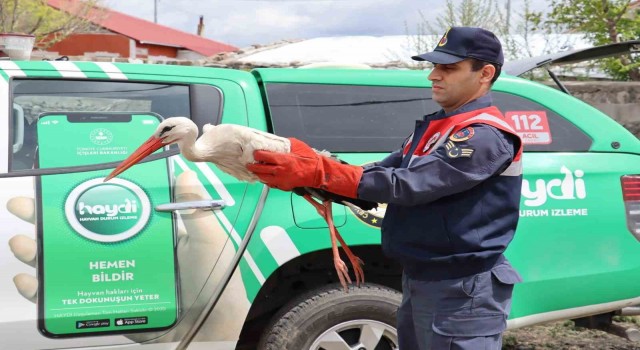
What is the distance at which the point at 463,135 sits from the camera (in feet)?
7.00

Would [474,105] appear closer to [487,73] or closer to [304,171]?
[487,73]

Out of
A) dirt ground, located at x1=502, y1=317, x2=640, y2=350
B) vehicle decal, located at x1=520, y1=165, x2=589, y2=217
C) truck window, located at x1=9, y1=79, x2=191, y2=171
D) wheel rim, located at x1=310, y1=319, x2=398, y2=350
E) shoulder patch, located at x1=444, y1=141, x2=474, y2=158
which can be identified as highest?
shoulder patch, located at x1=444, y1=141, x2=474, y2=158

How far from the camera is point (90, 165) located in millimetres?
2959

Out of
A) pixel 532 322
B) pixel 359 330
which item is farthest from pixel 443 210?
pixel 532 322

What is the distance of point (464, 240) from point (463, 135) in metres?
0.32

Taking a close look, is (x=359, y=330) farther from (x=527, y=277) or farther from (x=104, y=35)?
(x=104, y=35)

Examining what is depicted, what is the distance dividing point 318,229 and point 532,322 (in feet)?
3.62

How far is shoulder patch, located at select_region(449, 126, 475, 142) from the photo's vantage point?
83.7 inches

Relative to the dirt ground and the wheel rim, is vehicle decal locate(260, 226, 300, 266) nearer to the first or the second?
the wheel rim

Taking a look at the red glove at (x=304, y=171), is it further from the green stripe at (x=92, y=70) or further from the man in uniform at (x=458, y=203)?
the green stripe at (x=92, y=70)

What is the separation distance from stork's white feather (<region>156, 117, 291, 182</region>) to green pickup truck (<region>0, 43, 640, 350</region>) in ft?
3.06

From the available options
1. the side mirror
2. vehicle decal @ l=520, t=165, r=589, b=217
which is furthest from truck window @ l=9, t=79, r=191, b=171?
vehicle decal @ l=520, t=165, r=589, b=217

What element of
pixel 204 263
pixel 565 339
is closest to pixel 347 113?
pixel 204 263

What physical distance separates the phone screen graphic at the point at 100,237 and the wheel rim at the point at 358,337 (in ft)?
2.17
